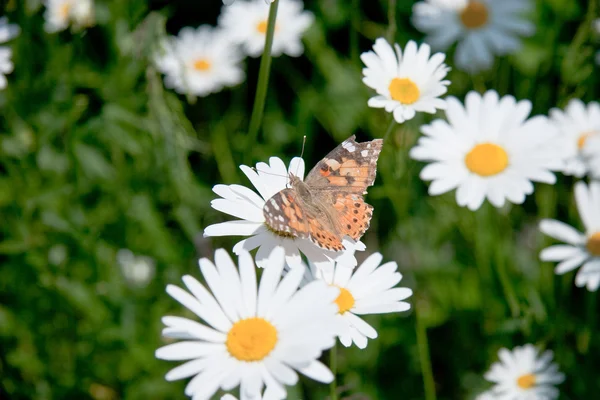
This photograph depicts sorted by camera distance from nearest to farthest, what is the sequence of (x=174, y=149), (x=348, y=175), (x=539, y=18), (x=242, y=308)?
1. (x=242, y=308)
2. (x=348, y=175)
3. (x=174, y=149)
4. (x=539, y=18)

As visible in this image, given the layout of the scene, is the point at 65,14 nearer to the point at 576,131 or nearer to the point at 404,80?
the point at 404,80

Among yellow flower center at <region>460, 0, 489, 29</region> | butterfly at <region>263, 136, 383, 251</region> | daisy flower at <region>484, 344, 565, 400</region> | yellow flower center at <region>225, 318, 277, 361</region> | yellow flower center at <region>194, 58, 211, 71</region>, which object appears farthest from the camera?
yellow flower center at <region>194, 58, 211, 71</region>

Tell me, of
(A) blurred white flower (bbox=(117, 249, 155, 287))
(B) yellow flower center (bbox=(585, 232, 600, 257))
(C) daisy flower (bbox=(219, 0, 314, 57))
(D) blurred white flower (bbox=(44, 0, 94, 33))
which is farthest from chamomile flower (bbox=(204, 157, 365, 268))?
(C) daisy flower (bbox=(219, 0, 314, 57))

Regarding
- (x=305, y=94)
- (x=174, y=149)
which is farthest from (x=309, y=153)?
(x=174, y=149)

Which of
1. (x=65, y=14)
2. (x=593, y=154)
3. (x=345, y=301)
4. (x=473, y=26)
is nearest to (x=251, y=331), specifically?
(x=345, y=301)

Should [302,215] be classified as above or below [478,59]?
below

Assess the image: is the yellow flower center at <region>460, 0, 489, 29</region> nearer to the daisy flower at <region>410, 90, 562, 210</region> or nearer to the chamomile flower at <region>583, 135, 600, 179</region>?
the chamomile flower at <region>583, 135, 600, 179</region>

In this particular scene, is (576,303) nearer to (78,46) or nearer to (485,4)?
(485,4)
